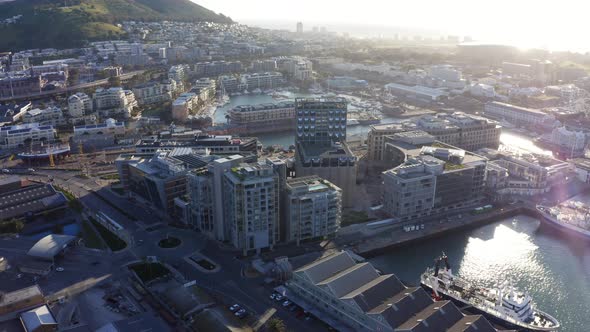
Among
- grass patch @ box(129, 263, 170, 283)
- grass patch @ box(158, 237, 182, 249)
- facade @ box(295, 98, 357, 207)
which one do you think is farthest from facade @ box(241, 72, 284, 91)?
grass patch @ box(129, 263, 170, 283)

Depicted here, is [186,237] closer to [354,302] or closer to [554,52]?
[354,302]

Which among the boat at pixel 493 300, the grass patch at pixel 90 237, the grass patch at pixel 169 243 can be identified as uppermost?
the grass patch at pixel 169 243

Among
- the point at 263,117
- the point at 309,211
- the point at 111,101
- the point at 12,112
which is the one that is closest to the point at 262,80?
the point at 263,117

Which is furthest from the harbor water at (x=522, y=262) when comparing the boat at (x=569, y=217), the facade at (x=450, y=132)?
the facade at (x=450, y=132)

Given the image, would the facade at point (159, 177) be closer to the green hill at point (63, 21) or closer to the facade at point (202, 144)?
the facade at point (202, 144)

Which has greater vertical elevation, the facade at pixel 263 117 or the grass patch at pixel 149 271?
the facade at pixel 263 117

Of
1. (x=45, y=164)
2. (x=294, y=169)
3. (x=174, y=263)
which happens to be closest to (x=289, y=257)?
(x=174, y=263)
